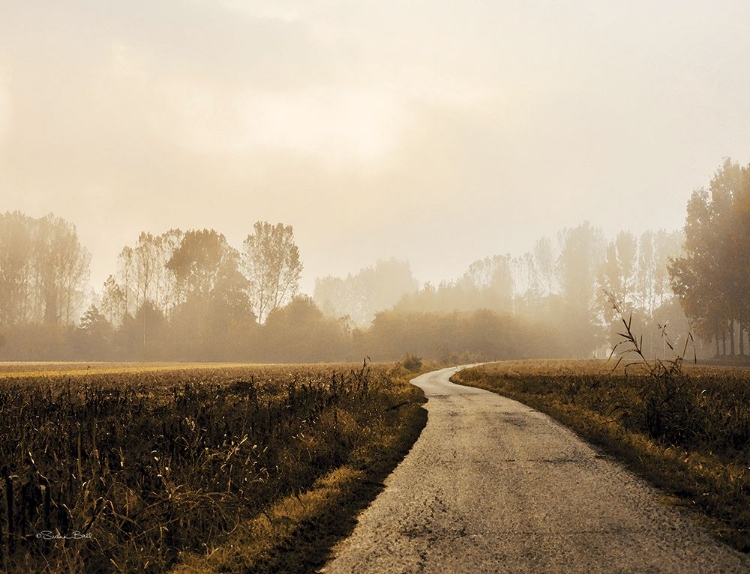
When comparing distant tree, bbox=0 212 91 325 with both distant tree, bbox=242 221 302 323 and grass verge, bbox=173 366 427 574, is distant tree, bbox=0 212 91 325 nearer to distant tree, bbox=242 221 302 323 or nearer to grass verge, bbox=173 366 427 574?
distant tree, bbox=242 221 302 323

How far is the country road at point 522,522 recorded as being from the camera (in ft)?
18.6

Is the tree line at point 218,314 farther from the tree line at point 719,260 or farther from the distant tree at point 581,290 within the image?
the tree line at point 719,260

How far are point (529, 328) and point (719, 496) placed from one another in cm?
9802

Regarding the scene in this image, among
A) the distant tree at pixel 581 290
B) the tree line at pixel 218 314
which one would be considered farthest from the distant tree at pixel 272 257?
the distant tree at pixel 581 290

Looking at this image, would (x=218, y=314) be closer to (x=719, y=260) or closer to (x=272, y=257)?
(x=272, y=257)

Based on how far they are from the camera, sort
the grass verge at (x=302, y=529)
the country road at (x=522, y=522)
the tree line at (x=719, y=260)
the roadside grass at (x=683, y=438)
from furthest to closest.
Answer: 1. the tree line at (x=719, y=260)
2. the roadside grass at (x=683, y=438)
3. the grass verge at (x=302, y=529)
4. the country road at (x=522, y=522)

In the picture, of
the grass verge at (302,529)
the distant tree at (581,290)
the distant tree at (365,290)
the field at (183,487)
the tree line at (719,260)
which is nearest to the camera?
the grass verge at (302,529)

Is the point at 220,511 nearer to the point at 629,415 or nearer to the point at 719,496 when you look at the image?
the point at 719,496

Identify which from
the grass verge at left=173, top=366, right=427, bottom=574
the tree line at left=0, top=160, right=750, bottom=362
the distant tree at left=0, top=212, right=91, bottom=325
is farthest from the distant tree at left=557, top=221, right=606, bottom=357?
the grass verge at left=173, top=366, right=427, bottom=574

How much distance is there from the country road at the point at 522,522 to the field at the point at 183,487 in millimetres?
650

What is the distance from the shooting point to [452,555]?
5867 mm

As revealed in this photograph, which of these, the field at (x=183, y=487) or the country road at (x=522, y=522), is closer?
the country road at (x=522, y=522)

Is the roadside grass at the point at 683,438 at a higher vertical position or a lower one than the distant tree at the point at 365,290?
lower

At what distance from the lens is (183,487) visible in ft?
25.5
